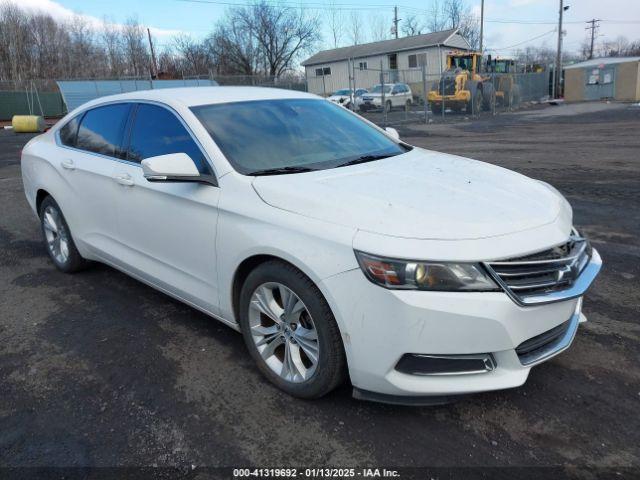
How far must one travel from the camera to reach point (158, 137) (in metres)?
3.71

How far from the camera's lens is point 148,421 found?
9.18 feet

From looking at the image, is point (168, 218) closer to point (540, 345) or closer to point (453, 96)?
point (540, 345)

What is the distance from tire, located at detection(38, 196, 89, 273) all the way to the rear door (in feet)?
0.74

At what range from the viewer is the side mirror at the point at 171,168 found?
3.08 metres

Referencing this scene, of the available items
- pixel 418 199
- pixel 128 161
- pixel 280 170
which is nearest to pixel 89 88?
pixel 128 161

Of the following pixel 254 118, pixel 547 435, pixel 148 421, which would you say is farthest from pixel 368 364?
pixel 254 118

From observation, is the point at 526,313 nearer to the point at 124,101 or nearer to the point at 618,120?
the point at 124,101

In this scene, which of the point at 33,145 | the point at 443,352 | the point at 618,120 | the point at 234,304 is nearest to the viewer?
the point at 443,352

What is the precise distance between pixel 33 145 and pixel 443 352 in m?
4.70

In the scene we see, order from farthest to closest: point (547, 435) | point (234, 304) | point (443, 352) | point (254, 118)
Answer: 1. point (254, 118)
2. point (234, 304)
3. point (547, 435)
4. point (443, 352)

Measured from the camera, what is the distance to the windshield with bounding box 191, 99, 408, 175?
3303mm

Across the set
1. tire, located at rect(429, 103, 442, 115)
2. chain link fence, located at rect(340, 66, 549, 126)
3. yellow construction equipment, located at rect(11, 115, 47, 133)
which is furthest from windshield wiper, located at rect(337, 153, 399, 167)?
tire, located at rect(429, 103, 442, 115)

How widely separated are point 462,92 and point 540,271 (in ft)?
86.7

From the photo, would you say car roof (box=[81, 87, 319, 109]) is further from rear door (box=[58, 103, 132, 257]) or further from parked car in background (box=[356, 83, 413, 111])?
parked car in background (box=[356, 83, 413, 111])
